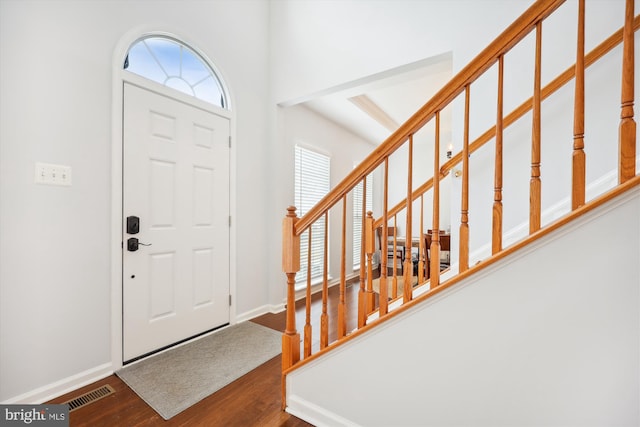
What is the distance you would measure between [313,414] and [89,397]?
1.37 metres

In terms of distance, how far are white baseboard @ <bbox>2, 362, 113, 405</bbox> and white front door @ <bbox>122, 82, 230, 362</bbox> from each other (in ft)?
0.50

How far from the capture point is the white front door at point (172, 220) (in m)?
2.13

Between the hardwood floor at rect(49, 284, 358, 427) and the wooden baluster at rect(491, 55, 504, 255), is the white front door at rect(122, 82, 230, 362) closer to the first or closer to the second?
the hardwood floor at rect(49, 284, 358, 427)

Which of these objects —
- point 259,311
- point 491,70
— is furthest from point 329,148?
point 491,70

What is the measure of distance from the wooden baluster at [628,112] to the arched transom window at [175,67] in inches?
106

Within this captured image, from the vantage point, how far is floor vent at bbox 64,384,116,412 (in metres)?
1.67

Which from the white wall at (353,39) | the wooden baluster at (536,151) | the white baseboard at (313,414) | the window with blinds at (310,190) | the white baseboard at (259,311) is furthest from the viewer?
the window with blinds at (310,190)

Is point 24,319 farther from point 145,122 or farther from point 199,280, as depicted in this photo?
point 145,122

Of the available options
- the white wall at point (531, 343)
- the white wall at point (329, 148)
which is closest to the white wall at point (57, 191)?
the white wall at point (329, 148)

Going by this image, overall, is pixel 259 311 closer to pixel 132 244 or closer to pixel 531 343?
pixel 132 244

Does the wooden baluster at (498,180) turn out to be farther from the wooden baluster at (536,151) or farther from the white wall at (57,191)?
the white wall at (57,191)

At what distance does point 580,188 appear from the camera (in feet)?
3.10

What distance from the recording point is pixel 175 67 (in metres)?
2.47

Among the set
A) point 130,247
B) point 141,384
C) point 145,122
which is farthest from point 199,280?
point 145,122
